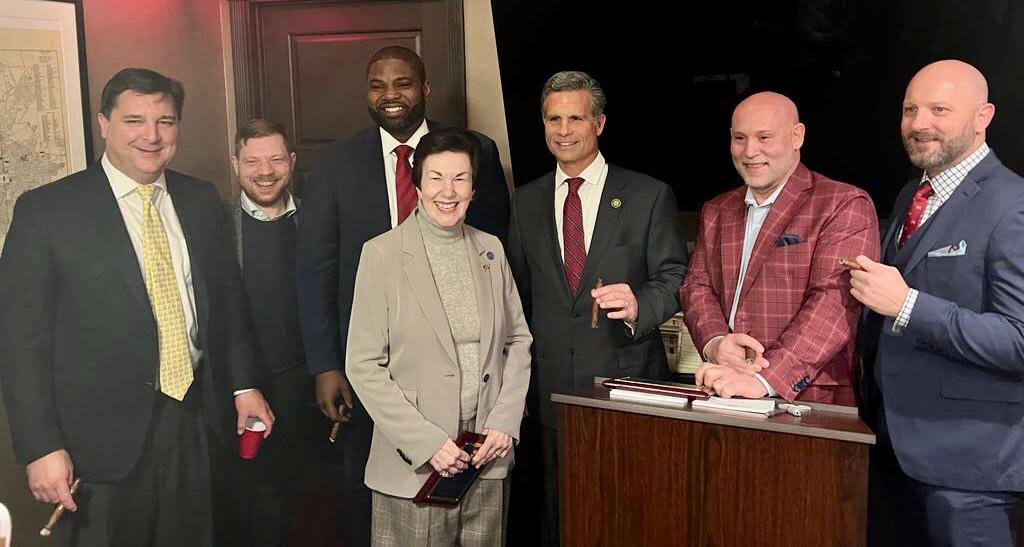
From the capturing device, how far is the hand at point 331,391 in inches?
115

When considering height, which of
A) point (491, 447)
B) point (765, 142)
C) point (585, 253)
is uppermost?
point (765, 142)

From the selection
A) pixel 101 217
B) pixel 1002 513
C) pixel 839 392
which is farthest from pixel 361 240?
pixel 1002 513

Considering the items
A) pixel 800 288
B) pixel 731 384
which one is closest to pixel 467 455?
pixel 731 384

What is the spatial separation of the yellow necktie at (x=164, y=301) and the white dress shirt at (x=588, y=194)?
1200 mm

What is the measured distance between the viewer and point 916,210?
2.52 meters

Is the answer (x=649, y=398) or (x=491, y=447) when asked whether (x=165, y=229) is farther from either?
(x=649, y=398)

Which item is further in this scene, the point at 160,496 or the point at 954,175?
the point at 160,496

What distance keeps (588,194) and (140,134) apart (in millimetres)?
1383

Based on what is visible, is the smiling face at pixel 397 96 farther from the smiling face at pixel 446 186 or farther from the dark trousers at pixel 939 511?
the dark trousers at pixel 939 511

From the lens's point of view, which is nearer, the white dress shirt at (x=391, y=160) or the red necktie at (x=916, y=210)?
the red necktie at (x=916, y=210)

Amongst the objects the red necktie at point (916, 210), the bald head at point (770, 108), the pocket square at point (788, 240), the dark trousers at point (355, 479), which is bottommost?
the dark trousers at point (355, 479)

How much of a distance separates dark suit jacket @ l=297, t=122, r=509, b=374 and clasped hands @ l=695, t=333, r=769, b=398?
0.92 metres

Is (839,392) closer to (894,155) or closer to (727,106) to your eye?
(894,155)

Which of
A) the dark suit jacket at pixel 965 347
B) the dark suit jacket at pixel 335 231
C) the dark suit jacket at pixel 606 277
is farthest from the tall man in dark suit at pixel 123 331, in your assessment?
the dark suit jacket at pixel 965 347
